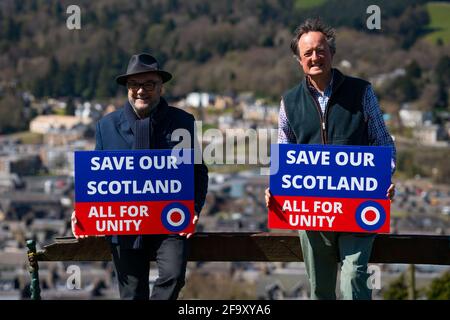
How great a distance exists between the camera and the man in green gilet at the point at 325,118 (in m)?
5.93

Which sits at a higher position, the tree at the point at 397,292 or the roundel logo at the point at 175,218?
the roundel logo at the point at 175,218

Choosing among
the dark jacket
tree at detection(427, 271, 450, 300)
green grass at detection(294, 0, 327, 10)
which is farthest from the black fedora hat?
green grass at detection(294, 0, 327, 10)

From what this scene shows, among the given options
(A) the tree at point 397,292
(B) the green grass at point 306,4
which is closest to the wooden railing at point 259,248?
(A) the tree at point 397,292

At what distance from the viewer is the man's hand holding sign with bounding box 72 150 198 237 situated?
598 cm

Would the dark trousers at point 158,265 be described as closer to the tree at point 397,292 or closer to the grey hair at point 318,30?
the grey hair at point 318,30

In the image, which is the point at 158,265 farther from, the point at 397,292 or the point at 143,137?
the point at 397,292

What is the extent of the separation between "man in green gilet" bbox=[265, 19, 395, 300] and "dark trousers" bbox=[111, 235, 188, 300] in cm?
46

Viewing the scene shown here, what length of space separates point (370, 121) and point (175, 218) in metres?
0.92

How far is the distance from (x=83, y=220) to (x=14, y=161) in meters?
82.9

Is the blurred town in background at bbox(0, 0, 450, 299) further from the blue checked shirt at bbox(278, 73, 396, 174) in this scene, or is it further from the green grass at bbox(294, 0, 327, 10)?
the blue checked shirt at bbox(278, 73, 396, 174)

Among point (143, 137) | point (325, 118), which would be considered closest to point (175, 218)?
point (143, 137)

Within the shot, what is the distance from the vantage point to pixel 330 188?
19.8ft

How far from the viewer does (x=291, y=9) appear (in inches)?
4190

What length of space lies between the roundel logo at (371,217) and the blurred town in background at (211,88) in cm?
4896
